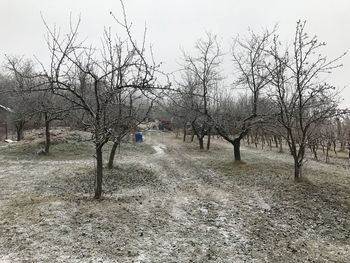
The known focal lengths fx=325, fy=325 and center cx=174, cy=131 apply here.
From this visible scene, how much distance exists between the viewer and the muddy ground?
20.0 ft

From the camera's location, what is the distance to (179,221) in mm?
7797

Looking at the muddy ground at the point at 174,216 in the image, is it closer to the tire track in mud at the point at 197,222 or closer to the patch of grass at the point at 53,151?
the tire track in mud at the point at 197,222

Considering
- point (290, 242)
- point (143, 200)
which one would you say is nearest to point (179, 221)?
point (143, 200)

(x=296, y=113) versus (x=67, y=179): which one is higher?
(x=296, y=113)

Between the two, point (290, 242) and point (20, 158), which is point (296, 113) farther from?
point (20, 158)

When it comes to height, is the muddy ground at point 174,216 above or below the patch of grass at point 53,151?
below

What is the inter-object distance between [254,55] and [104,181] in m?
9.58

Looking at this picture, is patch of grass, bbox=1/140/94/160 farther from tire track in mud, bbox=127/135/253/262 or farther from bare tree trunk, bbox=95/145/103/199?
bare tree trunk, bbox=95/145/103/199

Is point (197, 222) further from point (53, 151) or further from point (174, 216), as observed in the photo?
point (53, 151)

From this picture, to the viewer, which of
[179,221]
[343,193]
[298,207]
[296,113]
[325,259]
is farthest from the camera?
[296,113]

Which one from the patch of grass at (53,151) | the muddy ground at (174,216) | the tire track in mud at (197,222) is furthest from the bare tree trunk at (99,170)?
the patch of grass at (53,151)

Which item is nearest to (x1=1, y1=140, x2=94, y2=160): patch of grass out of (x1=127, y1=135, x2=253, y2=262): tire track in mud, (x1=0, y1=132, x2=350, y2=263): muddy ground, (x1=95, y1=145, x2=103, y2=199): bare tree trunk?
(x1=0, y1=132, x2=350, y2=263): muddy ground

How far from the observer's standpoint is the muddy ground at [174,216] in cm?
610

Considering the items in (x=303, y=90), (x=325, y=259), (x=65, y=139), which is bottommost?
(x=325, y=259)
